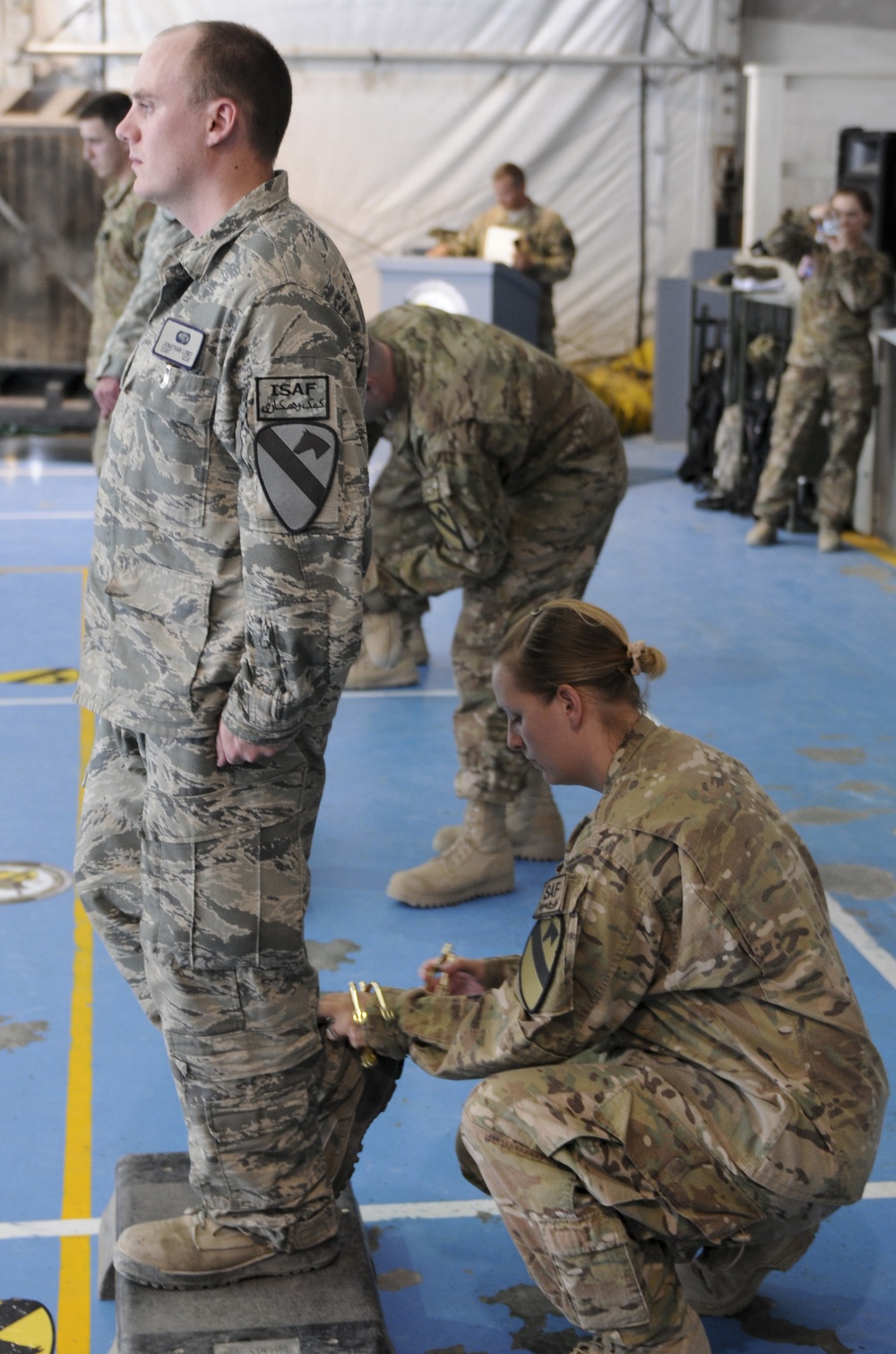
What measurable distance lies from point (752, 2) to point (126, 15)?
5.81 metres

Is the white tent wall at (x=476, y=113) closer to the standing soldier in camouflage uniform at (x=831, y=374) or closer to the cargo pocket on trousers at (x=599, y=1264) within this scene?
the standing soldier in camouflage uniform at (x=831, y=374)

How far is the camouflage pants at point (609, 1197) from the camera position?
1.97 meters

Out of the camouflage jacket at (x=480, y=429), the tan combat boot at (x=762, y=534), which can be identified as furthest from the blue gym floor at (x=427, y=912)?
the camouflage jacket at (x=480, y=429)

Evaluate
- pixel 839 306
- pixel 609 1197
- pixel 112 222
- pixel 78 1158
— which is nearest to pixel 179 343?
pixel 609 1197

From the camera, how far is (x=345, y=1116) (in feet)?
7.61

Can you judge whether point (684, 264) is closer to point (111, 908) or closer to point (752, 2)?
point (752, 2)

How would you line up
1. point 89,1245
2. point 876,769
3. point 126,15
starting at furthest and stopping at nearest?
point 126,15 → point 876,769 → point 89,1245

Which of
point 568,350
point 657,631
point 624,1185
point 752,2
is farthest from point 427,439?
point 752,2

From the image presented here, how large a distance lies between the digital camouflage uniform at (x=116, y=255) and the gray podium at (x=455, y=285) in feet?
9.82

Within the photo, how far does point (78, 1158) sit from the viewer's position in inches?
109

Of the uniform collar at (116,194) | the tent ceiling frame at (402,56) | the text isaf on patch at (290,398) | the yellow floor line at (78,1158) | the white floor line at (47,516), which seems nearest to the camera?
the text isaf on patch at (290,398)

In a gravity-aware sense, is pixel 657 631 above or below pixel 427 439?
below

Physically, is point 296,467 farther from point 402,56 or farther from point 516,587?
point 402,56

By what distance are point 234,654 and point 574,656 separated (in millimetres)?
470
